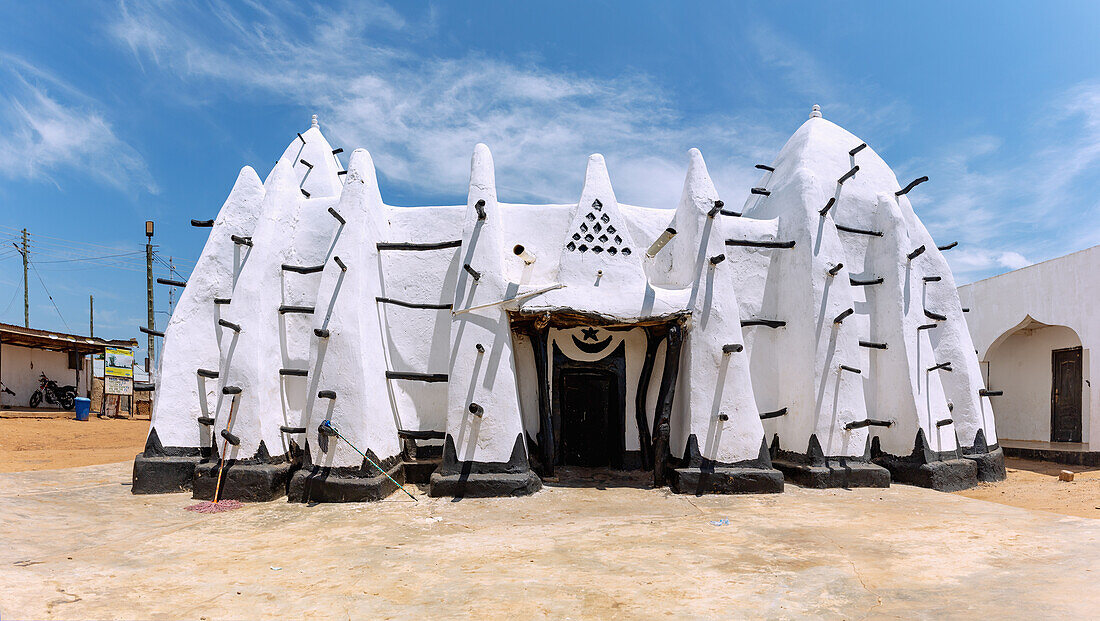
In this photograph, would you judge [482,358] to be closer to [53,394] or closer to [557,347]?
[557,347]

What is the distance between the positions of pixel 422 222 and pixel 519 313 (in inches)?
101

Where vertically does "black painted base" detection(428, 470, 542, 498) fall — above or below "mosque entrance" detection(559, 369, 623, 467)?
below

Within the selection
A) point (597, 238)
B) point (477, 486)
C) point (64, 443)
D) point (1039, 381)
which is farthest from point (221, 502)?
point (1039, 381)

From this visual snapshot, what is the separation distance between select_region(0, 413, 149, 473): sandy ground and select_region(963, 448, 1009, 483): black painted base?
56.0ft

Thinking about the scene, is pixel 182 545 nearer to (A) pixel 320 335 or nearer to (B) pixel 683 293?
(A) pixel 320 335

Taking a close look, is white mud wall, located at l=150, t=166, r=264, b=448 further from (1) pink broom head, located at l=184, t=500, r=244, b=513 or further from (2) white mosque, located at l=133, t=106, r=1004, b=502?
(1) pink broom head, located at l=184, t=500, r=244, b=513

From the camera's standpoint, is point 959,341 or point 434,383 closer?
point 434,383

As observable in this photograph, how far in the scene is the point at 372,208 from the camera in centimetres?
941

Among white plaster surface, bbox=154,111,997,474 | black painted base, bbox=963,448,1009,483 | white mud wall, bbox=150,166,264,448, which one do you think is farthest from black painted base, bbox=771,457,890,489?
white mud wall, bbox=150,166,264,448

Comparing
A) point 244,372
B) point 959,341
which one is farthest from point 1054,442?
point 244,372

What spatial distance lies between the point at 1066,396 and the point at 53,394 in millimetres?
33237

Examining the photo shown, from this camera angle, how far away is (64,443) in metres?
15.2

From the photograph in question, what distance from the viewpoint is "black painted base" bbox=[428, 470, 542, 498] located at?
8.30m

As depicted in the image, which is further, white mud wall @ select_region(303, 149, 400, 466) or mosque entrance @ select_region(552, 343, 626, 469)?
mosque entrance @ select_region(552, 343, 626, 469)
